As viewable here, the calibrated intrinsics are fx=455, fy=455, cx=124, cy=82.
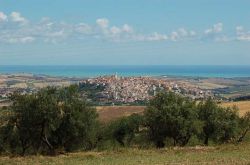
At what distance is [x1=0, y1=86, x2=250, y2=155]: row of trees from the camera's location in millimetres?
43969

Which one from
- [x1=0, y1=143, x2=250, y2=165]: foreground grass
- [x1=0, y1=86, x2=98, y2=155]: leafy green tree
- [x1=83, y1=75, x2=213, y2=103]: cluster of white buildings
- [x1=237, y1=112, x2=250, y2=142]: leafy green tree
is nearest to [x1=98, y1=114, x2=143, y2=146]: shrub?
[x1=0, y1=86, x2=98, y2=155]: leafy green tree

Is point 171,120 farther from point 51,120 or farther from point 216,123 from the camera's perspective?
point 51,120

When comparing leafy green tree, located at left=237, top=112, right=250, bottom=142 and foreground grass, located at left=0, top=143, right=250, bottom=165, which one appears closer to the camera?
foreground grass, located at left=0, top=143, right=250, bottom=165

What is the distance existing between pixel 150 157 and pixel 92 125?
1604 cm

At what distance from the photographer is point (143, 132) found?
175 feet

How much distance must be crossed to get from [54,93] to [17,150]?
7.92 meters

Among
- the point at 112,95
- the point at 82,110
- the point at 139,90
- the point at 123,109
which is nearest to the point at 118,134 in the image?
the point at 82,110

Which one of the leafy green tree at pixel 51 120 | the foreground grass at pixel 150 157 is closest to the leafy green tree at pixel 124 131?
the leafy green tree at pixel 51 120

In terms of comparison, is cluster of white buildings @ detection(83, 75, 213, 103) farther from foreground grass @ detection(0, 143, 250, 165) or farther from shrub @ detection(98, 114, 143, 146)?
foreground grass @ detection(0, 143, 250, 165)

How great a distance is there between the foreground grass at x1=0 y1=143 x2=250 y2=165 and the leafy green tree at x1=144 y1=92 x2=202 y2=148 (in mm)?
12939

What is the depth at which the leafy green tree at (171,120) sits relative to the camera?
4859cm

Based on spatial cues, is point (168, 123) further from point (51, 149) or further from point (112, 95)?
point (112, 95)

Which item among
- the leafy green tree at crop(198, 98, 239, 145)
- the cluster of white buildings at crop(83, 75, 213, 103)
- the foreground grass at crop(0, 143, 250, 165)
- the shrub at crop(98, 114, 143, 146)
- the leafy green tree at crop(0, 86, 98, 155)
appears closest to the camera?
the foreground grass at crop(0, 143, 250, 165)

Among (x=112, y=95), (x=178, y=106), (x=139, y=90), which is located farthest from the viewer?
(x=139, y=90)
